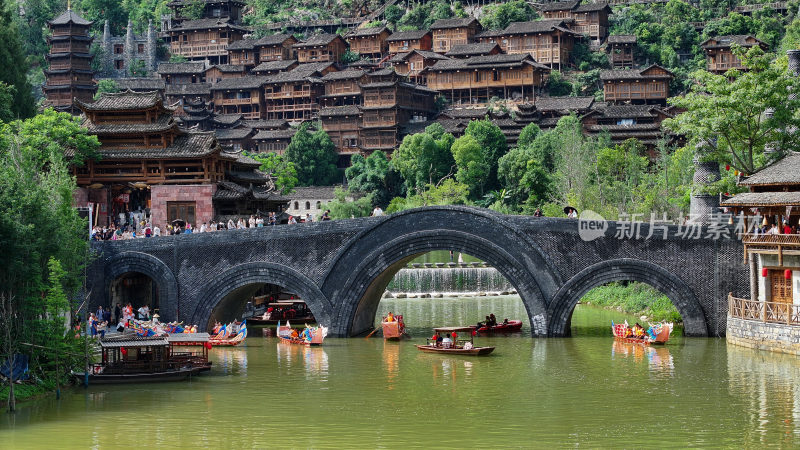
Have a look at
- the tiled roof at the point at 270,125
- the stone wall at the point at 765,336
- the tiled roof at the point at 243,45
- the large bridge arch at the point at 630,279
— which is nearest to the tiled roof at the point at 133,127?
the large bridge arch at the point at 630,279

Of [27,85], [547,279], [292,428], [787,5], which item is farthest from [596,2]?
[292,428]

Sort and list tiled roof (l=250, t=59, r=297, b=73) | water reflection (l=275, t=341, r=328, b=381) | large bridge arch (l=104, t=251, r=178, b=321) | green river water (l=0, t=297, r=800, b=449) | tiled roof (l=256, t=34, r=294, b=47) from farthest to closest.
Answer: tiled roof (l=256, t=34, r=294, b=47) < tiled roof (l=250, t=59, r=297, b=73) < large bridge arch (l=104, t=251, r=178, b=321) < water reflection (l=275, t=341, r=328, b=381) < green river water (l=0, t=297, r=800, b=449)

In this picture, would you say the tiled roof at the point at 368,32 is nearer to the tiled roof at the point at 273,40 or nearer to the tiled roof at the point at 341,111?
the tiled roof at the point at 273,40

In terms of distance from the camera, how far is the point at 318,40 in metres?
102

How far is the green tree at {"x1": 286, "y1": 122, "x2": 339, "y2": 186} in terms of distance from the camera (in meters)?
85.5

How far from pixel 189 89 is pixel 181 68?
17.1ft

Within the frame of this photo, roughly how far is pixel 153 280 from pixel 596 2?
6872cm

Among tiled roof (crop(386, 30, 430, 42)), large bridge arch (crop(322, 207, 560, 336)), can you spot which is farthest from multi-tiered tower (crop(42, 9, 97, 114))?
large bridge arch (crop(322, 207, 560, 336))

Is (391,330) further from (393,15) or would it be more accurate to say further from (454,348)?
(393,15)

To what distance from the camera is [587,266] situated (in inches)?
1481

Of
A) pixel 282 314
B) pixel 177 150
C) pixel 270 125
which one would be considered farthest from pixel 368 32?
pixel 282 314

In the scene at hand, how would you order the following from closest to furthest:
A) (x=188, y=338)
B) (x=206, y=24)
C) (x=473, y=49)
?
1. (x=188, y=338)
2. (x=473, y=49)
3. (x=206, y=24)

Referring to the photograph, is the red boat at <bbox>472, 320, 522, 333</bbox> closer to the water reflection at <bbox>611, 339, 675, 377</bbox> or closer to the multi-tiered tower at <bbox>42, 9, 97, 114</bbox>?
the water reflection at <bbox>611, 339, 675, 377</bbox>

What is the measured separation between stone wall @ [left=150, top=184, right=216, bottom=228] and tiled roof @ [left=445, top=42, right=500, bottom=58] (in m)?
50.7
